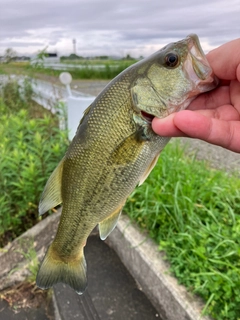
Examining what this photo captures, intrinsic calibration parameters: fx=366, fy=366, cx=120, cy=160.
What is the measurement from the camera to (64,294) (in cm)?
320

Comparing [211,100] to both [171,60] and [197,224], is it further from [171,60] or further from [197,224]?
[197,224]

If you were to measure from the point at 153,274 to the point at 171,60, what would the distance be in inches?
75.0

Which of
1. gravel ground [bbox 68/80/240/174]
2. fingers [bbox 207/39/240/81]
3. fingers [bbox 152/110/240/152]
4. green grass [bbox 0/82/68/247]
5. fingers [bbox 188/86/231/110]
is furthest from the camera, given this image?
gravel ground [bbox 68/80/240/174]

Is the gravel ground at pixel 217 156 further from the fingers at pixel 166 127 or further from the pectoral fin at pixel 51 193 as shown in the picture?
the fingers at pixel 166 127

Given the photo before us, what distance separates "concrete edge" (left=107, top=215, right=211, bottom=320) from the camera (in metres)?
2.66

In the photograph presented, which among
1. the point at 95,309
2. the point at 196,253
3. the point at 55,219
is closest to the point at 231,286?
the point at 196,253

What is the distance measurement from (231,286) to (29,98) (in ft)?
21.0

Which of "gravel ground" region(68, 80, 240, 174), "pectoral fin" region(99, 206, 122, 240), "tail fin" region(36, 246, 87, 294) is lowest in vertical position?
"gravel ground" region(68, 80, 240, 174)

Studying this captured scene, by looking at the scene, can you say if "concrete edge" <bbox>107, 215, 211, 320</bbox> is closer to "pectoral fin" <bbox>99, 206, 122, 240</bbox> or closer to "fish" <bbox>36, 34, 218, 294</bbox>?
"pectoral fin" <bbox>99, 206, 122, 240</bbox>

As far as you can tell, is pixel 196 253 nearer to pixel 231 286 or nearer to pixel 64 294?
pixel 231 286

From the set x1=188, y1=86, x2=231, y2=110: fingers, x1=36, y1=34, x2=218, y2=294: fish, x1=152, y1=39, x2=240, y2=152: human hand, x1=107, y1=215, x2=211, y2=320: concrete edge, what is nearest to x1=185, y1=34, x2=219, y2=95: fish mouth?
x1=36, y1=34, x2=218, y2=294: fish

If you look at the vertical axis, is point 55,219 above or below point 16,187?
below

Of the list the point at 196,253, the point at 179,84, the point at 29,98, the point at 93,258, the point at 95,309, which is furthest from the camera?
the point at 29,98

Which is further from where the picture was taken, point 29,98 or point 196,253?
point 29,98
